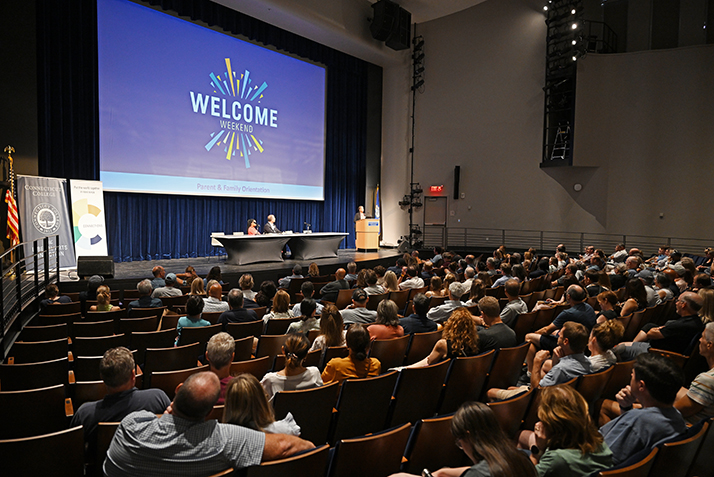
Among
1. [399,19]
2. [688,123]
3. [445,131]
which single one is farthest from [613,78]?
[399,19]

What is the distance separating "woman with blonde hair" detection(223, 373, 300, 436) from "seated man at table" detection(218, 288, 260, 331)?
2.45 meters

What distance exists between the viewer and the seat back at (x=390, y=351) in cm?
335

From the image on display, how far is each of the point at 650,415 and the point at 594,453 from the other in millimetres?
491

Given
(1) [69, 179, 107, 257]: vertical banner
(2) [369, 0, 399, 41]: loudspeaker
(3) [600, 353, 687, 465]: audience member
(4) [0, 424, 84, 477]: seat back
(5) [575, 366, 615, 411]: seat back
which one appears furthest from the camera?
(2) [369, 0, 399, 41]: loudspeaker

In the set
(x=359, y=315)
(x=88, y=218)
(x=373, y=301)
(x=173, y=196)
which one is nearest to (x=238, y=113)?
(x=173, y=196)

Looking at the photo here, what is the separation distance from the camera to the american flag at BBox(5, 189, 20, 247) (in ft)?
23.9

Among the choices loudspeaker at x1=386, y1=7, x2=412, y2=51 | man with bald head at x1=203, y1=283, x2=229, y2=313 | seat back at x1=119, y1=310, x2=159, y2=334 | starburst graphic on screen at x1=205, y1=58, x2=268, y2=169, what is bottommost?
seat back at x1=119, y1=310, x2=159, y2=334

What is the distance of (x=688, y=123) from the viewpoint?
12.0 metres

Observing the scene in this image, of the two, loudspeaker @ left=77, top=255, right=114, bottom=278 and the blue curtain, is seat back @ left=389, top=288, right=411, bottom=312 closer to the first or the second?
loudspeaker @ left=77, top=255, right=114, bottom=278

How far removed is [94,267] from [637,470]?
26.0 ft

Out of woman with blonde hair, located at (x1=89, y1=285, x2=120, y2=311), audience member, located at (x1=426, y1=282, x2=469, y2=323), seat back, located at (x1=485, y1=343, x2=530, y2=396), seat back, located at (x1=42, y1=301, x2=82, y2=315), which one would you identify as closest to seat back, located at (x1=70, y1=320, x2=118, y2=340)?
woman with blonde hair, located at (x1=89, y1=285, x2=120, y2=311)

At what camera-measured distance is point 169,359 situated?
3.25 meters

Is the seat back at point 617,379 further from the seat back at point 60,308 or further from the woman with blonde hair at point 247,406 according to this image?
the seat back at point 60,308

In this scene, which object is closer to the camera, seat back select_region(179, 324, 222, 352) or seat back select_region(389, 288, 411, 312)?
seat back select_region(179, 324, 222, 352)
